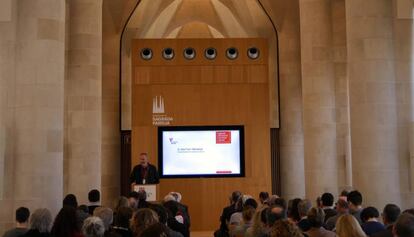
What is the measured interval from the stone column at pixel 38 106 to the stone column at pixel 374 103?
453 cm

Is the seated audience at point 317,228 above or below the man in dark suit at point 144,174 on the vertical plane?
below

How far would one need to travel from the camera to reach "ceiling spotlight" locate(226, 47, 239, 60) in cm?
1530

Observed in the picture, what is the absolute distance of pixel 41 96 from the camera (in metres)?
8.70

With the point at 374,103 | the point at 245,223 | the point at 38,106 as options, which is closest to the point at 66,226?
the point at 245,223

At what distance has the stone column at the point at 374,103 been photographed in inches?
364

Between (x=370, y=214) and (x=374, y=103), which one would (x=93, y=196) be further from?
(x=374, y=103)

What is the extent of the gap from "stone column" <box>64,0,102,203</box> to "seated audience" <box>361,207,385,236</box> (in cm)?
888

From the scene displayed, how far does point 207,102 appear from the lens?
15156mm

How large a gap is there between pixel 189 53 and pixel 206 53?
431mm

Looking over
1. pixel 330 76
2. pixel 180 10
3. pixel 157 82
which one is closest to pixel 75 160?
pixel 157 82

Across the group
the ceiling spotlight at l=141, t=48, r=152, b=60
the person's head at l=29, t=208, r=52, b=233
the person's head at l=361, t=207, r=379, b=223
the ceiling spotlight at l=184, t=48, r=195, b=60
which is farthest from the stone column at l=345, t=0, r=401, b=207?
the ceiling spotlight at l=141, t=48, r=152, b=60

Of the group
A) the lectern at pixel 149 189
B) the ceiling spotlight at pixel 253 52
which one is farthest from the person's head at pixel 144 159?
the ceiling spotlight at pixel 253 52

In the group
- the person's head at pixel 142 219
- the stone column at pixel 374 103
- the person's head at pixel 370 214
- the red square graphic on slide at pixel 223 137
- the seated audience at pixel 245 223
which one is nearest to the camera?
the person's head at pixel 142 219

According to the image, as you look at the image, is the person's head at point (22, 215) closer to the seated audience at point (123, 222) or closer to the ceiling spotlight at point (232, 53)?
the seated audience at point (123, 222)
